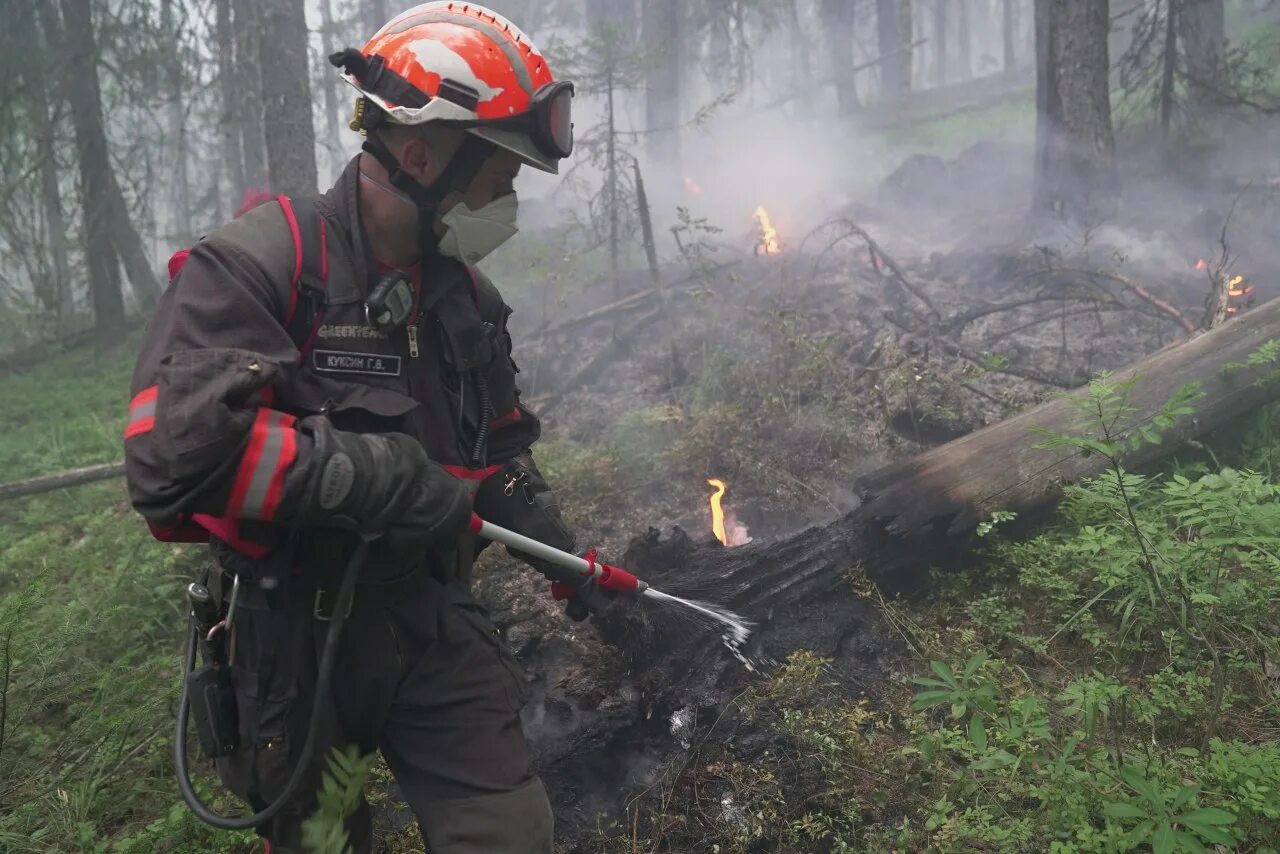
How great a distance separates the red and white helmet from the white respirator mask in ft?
0.59

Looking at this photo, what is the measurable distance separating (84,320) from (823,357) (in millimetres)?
15186

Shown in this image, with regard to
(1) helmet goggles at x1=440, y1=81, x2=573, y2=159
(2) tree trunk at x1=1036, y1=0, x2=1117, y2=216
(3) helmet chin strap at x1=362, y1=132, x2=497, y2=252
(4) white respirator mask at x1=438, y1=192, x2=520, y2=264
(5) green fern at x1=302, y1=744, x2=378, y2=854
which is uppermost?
(2) tree trunk at x1=1036, y1=0, x2=1117, y2=216

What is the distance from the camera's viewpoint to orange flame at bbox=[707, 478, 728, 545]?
198 inches

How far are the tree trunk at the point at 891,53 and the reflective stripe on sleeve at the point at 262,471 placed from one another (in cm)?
3170

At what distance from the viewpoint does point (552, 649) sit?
13.8ft

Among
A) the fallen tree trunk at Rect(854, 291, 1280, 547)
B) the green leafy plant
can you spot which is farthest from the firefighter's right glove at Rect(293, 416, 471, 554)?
the fallen tree trunk at Rect(854, 291, 1280, 547)

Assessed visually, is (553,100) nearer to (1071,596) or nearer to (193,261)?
(193,261)

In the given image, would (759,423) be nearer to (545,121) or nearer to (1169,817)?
(545,121)

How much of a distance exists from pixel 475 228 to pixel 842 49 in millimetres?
31384

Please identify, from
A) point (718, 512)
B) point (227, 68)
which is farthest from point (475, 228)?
point (227, 68)

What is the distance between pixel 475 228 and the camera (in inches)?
98.3

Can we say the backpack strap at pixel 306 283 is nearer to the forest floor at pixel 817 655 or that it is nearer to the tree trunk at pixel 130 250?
the forest floor at pixel 817 655

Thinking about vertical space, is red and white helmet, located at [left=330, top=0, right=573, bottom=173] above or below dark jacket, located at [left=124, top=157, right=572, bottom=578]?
above

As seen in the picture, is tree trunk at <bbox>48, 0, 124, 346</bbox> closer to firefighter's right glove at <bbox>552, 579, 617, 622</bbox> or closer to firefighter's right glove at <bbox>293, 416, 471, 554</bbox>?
firefighter's right glove at <bbox>552, 579, 617, 622</bbox>
